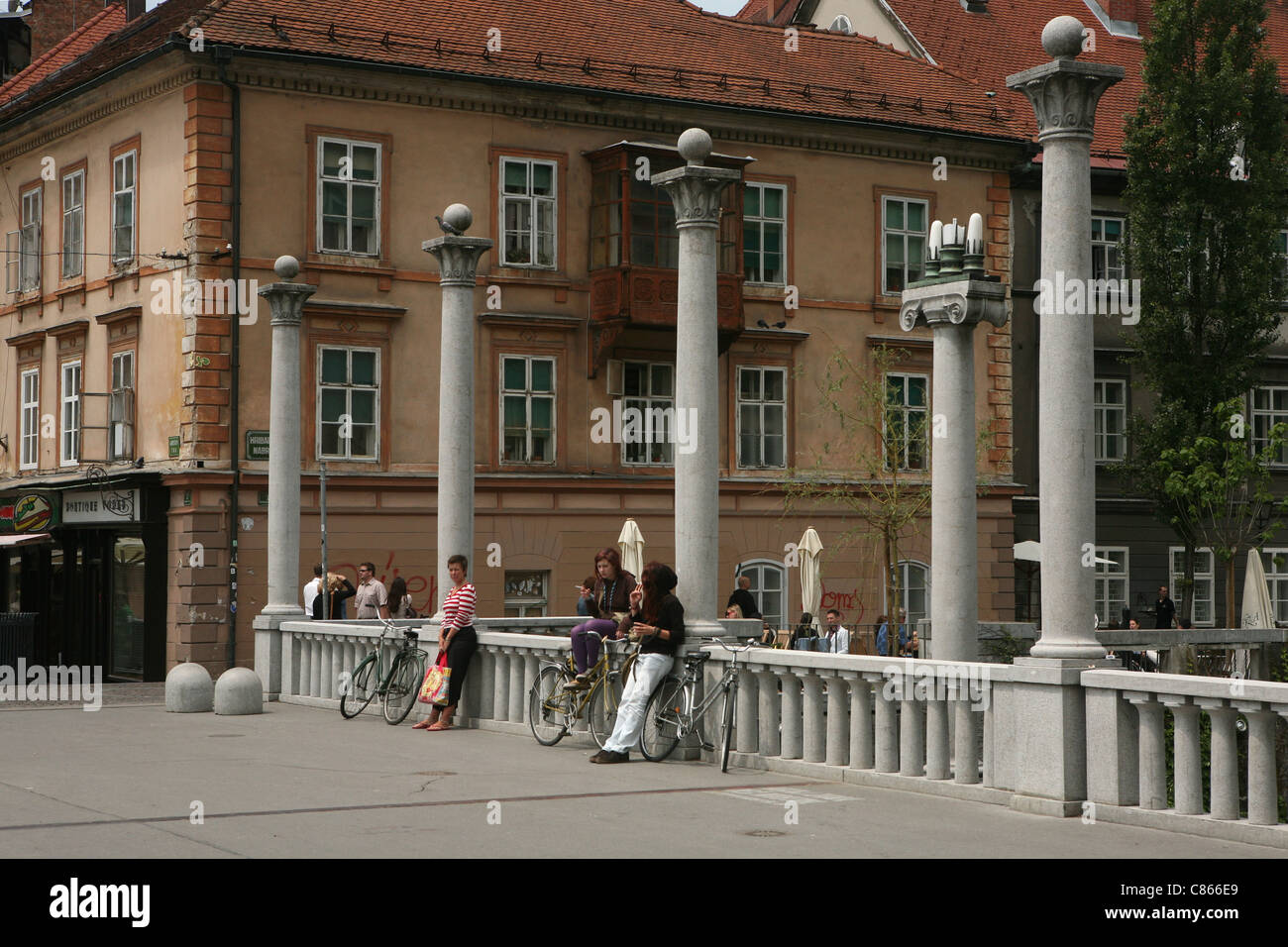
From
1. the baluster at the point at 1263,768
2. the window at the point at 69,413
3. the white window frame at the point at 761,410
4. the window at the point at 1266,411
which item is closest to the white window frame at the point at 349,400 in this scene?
the window at the point at 69,413

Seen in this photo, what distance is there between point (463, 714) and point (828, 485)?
687 inches

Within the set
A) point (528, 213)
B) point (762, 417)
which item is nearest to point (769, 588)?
point (762, 417)

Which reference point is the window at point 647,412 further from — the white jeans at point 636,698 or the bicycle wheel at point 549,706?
the white jeans at point 636,698

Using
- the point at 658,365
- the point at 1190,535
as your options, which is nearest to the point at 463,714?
the point at 658,365

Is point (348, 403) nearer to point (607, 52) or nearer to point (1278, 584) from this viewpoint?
point (607, 52)

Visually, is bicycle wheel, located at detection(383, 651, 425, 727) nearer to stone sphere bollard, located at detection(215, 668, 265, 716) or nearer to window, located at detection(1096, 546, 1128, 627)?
stone sphere bollard, located at detection(215, 668, 265, 716)

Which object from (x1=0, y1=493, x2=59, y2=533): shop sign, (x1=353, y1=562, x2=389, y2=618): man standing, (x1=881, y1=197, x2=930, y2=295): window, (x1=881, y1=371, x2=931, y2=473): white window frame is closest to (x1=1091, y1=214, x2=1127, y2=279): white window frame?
(x1=881, y1=197, x2=930, y2=295): window

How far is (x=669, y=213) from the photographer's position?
33.8 meters

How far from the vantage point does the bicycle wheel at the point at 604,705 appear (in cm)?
1616

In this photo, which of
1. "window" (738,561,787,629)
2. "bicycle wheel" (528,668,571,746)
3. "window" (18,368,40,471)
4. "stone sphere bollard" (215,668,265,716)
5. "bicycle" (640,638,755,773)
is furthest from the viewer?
"window" (18,368,40,471)

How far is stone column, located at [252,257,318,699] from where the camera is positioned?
2314 centimetres

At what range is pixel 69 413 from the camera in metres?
33.7

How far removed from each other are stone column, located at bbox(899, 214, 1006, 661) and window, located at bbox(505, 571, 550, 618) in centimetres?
1583

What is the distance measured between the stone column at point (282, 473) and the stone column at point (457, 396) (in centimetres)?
398
